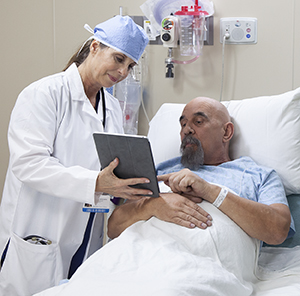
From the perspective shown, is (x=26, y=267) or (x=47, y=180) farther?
(x=26, y=267)

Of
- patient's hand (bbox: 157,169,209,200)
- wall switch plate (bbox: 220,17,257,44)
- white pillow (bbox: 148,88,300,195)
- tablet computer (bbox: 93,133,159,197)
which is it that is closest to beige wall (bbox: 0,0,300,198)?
wall switch plate (bbox: 220,17,257,44)

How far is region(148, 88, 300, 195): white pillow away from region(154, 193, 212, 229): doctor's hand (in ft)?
1.71

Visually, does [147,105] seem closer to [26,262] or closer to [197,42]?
[197,42]

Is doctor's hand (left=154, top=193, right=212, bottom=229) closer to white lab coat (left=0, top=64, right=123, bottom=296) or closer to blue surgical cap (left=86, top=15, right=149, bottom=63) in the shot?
white lab coat (left=0, top=64, right=123, bottom=296)

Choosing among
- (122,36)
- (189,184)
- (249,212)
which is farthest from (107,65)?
(249,212)

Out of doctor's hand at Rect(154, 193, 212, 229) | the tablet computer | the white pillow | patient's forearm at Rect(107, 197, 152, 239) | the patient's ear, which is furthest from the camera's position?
the patient's ear

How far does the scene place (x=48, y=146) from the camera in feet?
4.70

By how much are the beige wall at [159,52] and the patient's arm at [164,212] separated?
36.1 inches

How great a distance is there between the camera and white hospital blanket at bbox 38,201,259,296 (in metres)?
1.05

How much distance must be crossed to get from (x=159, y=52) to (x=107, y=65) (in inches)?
33.3

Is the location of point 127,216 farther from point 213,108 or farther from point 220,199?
point 213,108

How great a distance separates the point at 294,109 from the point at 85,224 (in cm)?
108

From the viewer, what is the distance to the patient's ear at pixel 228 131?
1.81 meters

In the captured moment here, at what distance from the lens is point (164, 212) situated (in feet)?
4.58
